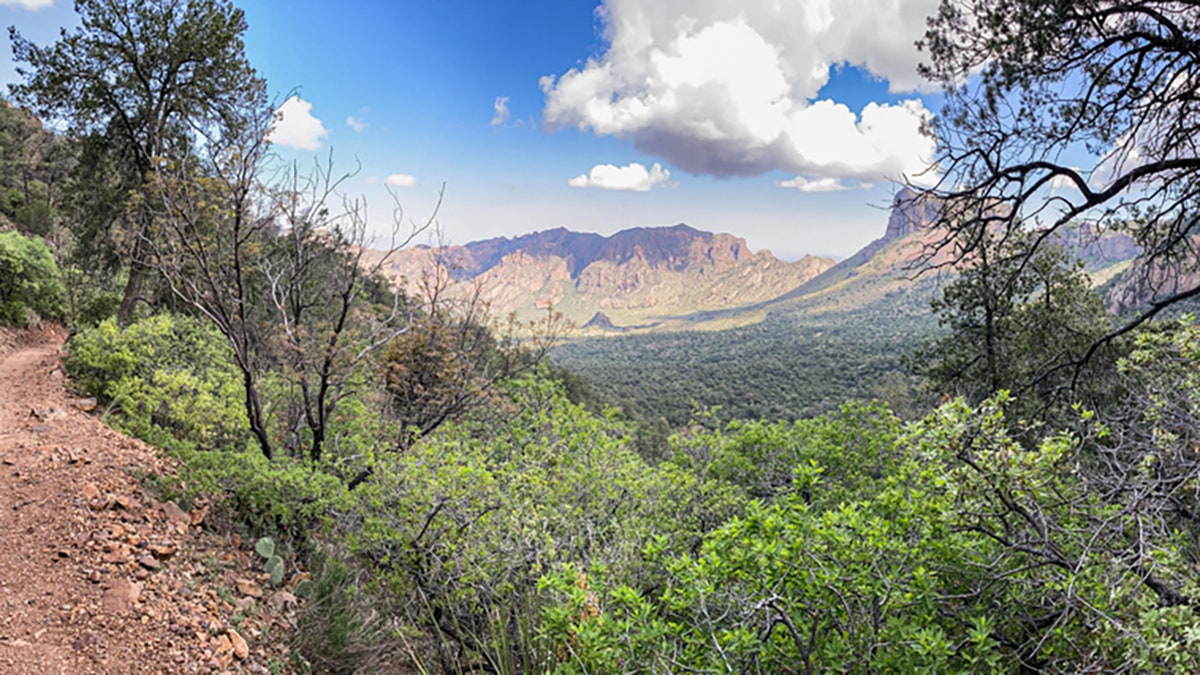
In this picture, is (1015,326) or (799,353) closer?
(1015,326)

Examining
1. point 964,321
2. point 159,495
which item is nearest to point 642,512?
point 159,495

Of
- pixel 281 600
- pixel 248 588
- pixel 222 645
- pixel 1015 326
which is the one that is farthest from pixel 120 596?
pixel 1015 326

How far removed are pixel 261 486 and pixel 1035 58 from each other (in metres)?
8.19

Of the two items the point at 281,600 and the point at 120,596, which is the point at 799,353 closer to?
the point at 281,600

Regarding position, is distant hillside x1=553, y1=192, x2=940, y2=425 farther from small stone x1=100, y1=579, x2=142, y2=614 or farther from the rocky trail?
small stone x1=100, y1=579, x2=142, y2=614

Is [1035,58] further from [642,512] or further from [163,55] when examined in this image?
[163,55]

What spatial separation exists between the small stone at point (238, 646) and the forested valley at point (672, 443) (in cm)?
50

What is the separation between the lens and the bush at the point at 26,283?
435 inches

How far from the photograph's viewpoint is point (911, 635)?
2.71 meters

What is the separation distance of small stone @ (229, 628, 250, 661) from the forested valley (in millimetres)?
504

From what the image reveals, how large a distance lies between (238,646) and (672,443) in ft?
18.3

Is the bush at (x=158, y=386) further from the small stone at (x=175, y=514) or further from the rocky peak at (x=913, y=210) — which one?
the rocky peak at (x=913, y=210)

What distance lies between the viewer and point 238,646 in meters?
4.07

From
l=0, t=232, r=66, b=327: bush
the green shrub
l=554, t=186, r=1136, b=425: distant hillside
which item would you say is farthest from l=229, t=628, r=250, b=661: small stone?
l=0, t=232, r=66, b=327: bush
